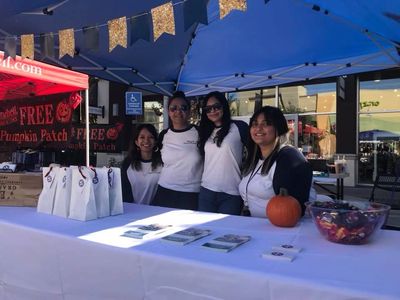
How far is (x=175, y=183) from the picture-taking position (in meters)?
2.96

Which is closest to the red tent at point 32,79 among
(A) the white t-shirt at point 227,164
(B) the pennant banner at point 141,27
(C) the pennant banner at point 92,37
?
(C) the pennant banner at point 92,37

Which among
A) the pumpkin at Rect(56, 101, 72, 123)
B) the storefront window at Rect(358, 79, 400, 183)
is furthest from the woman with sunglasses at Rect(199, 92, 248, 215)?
the storefront window at Rect(358, 79, 400, 183)

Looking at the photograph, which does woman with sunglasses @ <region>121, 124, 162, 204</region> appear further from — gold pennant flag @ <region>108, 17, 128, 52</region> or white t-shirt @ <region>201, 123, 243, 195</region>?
gold pennant flag @ <region>108, 17, 128, 52</region>

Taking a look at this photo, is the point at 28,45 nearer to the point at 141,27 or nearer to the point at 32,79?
the point at 32,79

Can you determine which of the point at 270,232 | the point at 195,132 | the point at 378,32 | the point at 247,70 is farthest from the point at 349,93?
the point at 270,232

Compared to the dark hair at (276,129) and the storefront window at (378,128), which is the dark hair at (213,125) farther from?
the storefront window at (378,128)

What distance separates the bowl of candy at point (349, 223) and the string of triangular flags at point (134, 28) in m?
1.37

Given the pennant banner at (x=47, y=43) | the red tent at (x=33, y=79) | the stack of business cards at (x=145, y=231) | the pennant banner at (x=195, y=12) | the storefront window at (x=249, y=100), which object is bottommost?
the stack of business cards at (x=145, y=231)

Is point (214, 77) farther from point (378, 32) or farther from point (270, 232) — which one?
point (270, 232)

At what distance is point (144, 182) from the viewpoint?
3143 millimetres

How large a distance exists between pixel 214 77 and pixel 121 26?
2.43 metres

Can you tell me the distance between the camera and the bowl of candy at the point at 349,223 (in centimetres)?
146

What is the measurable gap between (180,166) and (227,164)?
0.42 meters

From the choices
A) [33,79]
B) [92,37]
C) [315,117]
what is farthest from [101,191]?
[315,117]
